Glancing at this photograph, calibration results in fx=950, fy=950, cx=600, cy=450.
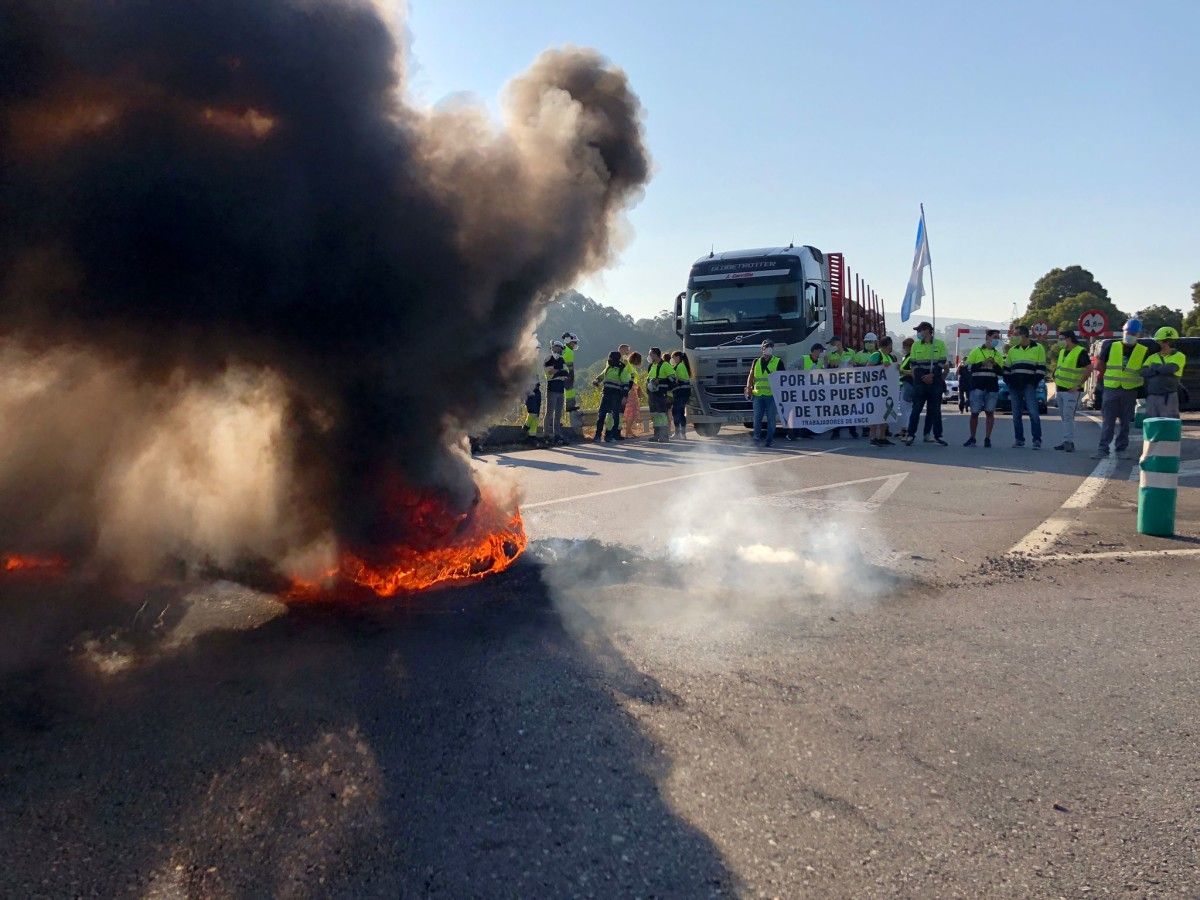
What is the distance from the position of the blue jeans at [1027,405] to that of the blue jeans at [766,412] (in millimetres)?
3802

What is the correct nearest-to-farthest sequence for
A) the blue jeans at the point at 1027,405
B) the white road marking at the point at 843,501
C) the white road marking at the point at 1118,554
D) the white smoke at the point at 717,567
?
the white smoke at the point at 717,567 < the white road marking at the point at 1118,554 < the white road marking at the point at 843,501 < the blue jeans at the point at 1027,405

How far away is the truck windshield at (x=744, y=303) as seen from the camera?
18.5 meters

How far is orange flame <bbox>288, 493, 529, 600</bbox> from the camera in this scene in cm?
524

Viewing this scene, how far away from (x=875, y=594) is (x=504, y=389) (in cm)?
256

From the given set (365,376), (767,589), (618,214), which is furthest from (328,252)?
(767,589)

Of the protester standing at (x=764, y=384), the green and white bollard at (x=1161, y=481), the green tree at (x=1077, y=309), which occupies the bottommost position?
the green and white bollard at (x=1161, y=481)

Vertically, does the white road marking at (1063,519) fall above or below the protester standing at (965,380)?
below

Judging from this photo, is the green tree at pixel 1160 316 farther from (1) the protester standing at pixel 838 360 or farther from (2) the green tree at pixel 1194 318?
(1) the protester standing at pixel 838 360

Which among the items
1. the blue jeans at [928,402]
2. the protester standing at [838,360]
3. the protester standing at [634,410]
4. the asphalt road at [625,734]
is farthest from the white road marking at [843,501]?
the protester standing at [634,410]

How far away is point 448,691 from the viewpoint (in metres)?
3.80

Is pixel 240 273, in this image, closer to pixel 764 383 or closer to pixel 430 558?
pixel 430 558

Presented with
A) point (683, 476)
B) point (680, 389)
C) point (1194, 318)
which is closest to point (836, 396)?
point (680, 389)

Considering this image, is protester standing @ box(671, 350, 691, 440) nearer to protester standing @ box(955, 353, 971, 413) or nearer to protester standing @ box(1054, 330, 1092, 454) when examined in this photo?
protester standing @ box(955, 353, 971, 413)

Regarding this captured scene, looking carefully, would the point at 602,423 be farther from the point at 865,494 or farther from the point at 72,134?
the point at 72,134
